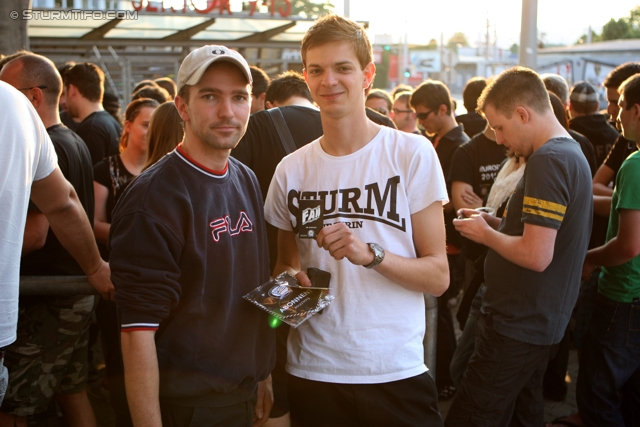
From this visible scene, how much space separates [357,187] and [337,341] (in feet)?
2.02

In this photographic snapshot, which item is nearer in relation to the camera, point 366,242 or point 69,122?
point 366,242

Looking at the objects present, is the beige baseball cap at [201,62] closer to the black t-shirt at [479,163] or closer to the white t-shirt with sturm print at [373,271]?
the white t-shirt with sturm print at [373,271]

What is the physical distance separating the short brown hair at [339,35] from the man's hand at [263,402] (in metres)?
1.38

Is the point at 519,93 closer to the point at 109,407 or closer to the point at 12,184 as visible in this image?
the point at 12,184

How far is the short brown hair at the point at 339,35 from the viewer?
2.47m

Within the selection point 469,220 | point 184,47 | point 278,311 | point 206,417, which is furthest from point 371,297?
point 184,47

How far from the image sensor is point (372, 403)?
7.99 ft

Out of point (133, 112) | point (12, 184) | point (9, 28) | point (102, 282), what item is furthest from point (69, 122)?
point (12, 184)

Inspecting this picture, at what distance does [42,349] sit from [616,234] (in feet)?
10.8

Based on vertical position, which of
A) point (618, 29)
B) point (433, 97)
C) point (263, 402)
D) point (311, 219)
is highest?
point (618, 29)

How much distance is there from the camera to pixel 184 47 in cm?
1491

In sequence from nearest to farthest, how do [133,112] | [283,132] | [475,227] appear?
[475,227]
[283,132]
[133,112]

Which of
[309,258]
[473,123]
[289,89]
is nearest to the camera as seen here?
[309,258]

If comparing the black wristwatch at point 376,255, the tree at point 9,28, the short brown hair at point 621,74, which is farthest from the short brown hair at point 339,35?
the tree at point 9,28
